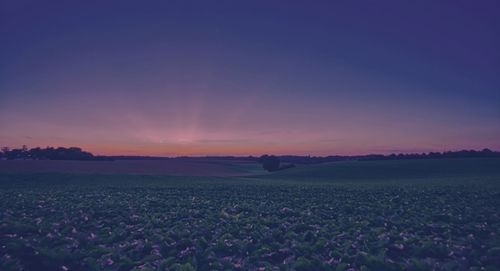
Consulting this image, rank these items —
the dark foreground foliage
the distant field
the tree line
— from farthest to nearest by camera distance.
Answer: the tree line → the distant field → the dark foreground foliage

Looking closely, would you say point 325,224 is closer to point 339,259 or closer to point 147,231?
point 339,259

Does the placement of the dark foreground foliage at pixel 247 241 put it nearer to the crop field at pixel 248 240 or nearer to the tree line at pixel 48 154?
the crop field at pixel 248 240

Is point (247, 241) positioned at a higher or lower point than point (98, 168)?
higher

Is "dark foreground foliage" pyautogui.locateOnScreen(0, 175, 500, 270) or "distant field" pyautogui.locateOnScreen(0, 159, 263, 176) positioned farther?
"distant field" pyautogui.locateOnScreen(0, 159, 263, 176)

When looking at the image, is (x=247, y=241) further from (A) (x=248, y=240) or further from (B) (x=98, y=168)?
(B) (x=98, y=168)

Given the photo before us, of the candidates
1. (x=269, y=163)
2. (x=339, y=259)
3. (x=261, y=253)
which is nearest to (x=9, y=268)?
(x=261, y=253)

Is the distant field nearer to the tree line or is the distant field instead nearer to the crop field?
the tree line

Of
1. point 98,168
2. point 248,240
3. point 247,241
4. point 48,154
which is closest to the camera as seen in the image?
point 247,241

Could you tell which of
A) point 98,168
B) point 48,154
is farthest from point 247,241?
point 48,154

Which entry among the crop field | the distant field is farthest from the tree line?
the crop field

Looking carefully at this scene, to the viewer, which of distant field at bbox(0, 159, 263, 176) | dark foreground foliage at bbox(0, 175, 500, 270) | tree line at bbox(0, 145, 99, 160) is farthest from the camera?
tree line at bbox(0, 145, 99, 160)

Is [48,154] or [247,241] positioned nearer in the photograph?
[247,241]

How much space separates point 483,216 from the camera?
13039 millimetres

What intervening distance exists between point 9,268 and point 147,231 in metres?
4.02
